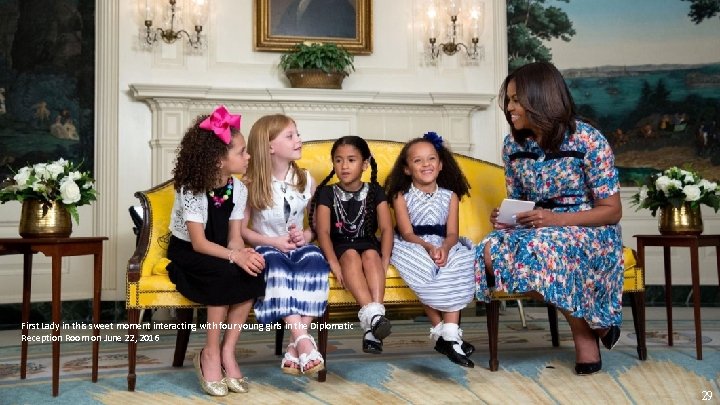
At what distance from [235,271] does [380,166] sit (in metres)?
1.58

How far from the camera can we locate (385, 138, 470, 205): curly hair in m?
4.21

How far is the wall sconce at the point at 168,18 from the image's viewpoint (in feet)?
20.6

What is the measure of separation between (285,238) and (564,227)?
138 cm

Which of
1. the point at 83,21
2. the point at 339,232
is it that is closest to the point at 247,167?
the point at 339,232

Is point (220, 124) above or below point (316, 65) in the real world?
below

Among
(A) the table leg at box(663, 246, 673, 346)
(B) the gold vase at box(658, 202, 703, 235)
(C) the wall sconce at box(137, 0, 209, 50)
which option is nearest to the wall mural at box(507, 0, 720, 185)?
(A) the table leg at box(663, 246, 673, 346)

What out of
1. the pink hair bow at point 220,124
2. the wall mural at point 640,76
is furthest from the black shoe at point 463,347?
the wall mural at point 640,76

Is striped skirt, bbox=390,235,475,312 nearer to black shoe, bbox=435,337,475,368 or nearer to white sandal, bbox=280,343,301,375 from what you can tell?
black shoe, bbox=435,337,475,368

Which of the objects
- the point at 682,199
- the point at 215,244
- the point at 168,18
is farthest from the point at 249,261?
the point at 168,18

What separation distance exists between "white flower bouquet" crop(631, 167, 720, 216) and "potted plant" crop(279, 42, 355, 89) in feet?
9.68

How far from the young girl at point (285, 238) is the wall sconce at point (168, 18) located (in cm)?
281

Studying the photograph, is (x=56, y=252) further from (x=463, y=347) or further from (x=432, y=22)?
(x=432, y=22)

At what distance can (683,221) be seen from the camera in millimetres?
4336

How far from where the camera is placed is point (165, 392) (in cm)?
335
